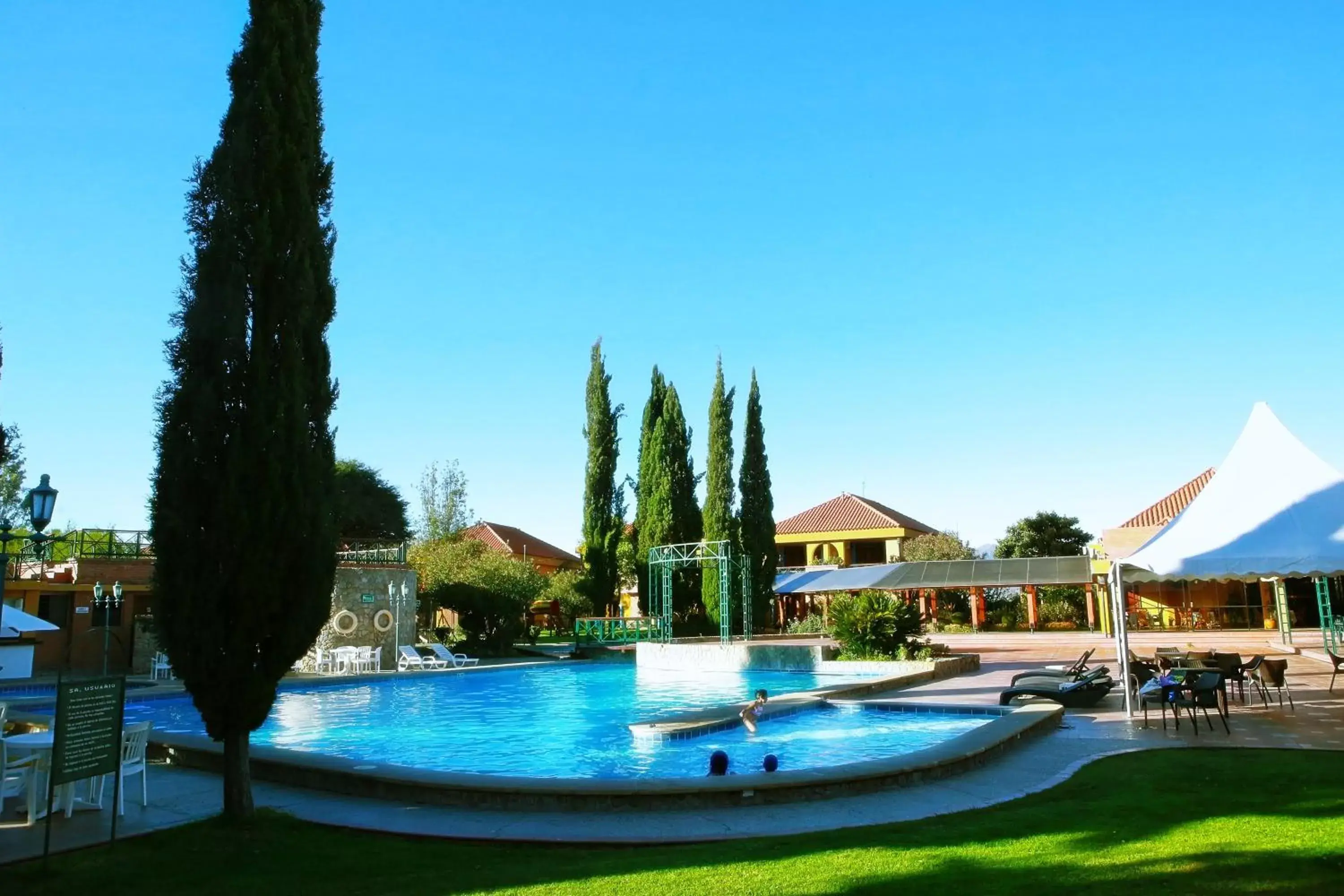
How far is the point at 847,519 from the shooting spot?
5922 cm

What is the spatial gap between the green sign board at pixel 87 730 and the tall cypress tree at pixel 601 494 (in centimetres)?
3310

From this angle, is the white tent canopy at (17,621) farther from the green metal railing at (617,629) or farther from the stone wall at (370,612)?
the green metal railing at (617,629)

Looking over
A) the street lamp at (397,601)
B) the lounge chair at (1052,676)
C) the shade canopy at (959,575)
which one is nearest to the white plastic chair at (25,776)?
the lounge chair at (1052,676)

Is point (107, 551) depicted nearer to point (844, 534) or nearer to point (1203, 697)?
point (1203, 697)

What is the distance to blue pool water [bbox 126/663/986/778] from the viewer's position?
12852 millimetres

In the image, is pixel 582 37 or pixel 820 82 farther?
pixel 820 82

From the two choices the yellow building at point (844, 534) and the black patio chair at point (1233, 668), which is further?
the yellow building at point (844, 534)

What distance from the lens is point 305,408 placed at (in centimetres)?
732

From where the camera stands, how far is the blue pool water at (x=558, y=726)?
42.2ft

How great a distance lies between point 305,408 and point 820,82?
1211cm

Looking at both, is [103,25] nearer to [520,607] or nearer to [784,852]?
[784,852]

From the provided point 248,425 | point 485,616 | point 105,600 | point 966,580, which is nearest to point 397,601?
point 485,616

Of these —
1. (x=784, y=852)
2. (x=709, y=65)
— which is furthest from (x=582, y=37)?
(x=784, y=852)

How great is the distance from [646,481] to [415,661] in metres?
15.4
